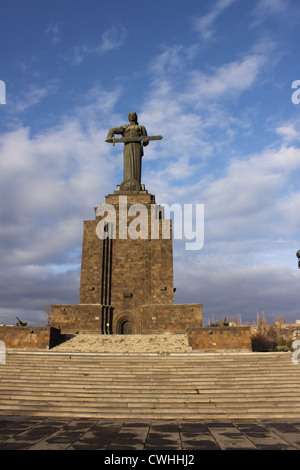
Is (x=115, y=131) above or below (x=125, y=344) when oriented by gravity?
above

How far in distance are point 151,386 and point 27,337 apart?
36.0ft

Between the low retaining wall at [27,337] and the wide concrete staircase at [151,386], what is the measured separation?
4341 millimetres

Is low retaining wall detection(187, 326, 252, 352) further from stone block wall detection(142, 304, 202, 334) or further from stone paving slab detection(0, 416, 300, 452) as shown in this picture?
stone paving slab detection(0, 416, 300, 452)

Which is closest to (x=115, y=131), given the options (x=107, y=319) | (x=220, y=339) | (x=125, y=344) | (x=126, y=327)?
(x=107, y=319)

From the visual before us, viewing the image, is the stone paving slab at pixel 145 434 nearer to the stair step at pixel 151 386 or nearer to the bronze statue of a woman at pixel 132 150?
the stair step at pixel 151 386

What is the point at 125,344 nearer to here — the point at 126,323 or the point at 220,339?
the point at 126,323

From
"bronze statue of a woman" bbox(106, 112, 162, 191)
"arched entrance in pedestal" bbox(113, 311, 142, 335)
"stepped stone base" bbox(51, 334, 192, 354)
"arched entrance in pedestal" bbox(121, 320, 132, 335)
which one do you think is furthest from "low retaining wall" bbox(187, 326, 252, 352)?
"bronze statue of a woman" bbox(106, 112, 162, 191)

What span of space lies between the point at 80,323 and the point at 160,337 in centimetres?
607

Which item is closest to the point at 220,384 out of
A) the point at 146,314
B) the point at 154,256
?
the point at 146,314

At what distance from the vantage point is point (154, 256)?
26.2 meters

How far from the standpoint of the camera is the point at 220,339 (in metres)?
19.0

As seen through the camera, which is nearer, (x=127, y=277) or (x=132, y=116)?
(x=127, y=277)

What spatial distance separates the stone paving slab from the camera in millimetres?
6223

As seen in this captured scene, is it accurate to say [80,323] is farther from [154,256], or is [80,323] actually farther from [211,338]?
[211,338]
